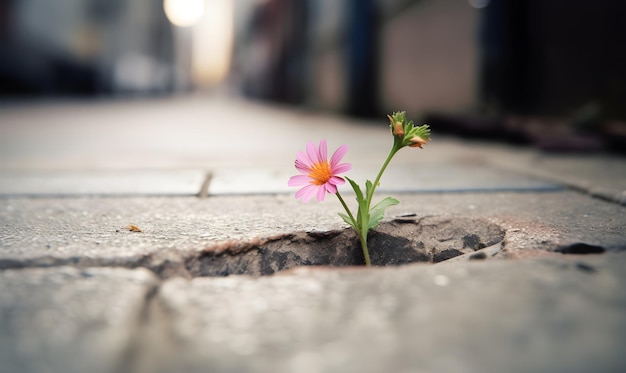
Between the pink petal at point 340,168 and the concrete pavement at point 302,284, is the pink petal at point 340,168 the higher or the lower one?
the higher one

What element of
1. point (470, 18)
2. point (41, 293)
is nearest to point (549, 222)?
point (41, 293)

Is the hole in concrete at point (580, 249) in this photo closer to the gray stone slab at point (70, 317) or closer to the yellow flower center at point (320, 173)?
the yellow flower center at point (320, 173)

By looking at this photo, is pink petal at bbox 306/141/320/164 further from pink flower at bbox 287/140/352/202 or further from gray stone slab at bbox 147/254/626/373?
gray stone slab at bbox 147/254/626/373

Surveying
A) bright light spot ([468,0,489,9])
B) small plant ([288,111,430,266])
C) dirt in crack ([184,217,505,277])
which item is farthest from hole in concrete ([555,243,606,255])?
bright light spot ([468,0,489,9])

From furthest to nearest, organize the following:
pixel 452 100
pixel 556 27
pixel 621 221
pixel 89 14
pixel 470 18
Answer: pixel 89 14, pixel 452 100, pixel 470 18, pixel 556 27, pixel 621 221

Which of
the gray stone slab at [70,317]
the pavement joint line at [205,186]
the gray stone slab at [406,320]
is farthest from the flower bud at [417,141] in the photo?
the pavement joint line at [205,186]

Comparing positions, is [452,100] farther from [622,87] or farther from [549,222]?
[549,222]
